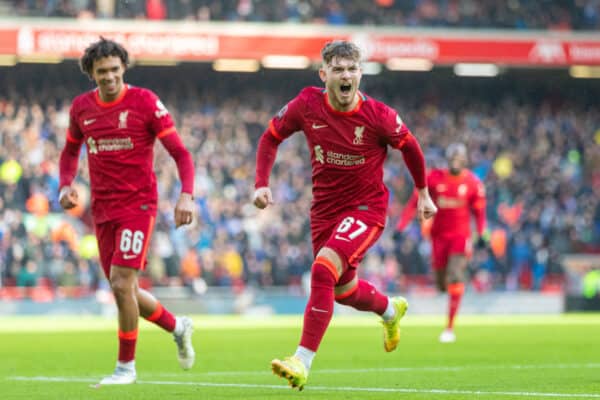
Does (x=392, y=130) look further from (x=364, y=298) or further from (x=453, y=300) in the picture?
(x=453, y=300)

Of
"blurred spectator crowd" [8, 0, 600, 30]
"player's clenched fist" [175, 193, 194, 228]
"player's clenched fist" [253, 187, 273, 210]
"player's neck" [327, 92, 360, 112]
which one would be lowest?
"player's clenched fist" [175, 193, 194, 228]

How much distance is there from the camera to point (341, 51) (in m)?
8.59

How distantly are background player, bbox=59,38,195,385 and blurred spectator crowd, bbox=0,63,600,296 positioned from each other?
61.9ft

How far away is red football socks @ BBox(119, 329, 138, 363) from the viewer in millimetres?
9367

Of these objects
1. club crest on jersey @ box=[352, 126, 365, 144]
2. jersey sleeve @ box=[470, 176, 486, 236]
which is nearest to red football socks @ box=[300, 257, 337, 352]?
club crest on jersey @ box=[352, 126, 365, 144]

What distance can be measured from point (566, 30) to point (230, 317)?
1680 centimetres

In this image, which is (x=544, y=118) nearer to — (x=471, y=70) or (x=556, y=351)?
(x=471, y=70)

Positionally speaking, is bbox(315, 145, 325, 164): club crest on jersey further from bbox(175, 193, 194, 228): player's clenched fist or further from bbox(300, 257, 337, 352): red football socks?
bbox(175, 193, 194, 228): player's clenched fist

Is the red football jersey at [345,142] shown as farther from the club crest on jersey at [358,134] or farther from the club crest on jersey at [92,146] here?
the club crest on jersey at [92,146]

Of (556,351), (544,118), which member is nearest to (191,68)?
(544,118)

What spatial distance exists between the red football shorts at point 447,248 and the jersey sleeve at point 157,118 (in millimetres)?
8153

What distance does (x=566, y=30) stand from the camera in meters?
38.9

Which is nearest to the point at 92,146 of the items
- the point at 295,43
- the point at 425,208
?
the point at 425,208

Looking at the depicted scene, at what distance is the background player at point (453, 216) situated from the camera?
55.7ft
